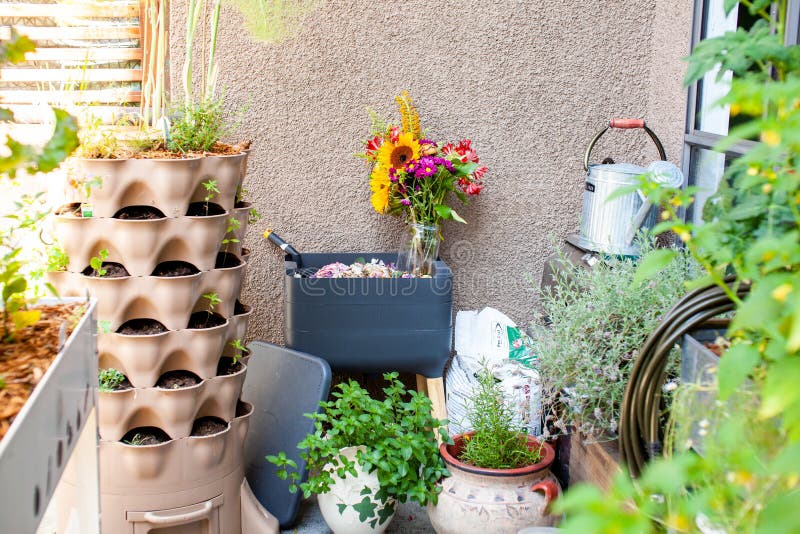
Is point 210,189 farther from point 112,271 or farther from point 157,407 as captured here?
point 157,407

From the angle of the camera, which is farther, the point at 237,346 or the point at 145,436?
the point at 237,346

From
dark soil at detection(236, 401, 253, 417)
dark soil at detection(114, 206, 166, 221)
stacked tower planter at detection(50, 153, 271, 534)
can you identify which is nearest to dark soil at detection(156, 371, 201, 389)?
stacked tower planter at detection(50, 153, 271, 534)

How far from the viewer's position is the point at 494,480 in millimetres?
1973

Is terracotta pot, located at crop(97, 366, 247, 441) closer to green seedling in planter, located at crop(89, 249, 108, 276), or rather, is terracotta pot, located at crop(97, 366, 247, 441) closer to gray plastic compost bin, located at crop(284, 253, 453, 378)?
green seedling in planter, located at crop(89, 249, 108, 276)

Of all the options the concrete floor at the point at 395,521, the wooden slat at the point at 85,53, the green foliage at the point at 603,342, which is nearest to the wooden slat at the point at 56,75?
the wooden slat at the point at 85,53

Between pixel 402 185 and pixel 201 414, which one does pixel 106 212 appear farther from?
pixel 402 185

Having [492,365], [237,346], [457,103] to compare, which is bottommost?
[492,365]

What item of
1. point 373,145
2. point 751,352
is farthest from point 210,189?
point 751,352

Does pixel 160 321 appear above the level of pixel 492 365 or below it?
above

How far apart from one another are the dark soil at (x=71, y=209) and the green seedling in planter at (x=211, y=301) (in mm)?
356

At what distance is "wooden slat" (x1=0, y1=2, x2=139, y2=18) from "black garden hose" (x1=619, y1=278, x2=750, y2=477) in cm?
210

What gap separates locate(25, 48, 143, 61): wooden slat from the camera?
2.55 metres

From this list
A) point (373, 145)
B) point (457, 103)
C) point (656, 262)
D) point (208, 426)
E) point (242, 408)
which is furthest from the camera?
point (457, 103)

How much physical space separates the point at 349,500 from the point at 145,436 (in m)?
0.56
